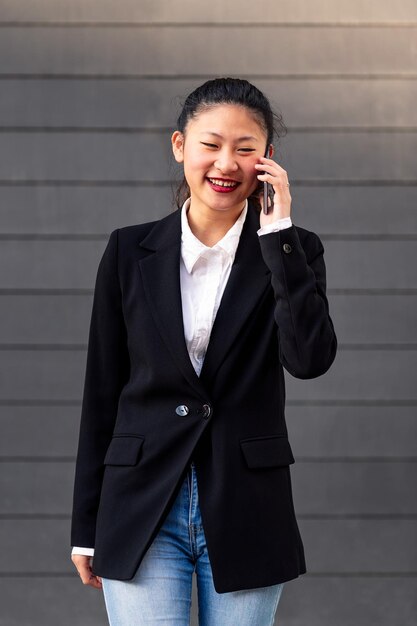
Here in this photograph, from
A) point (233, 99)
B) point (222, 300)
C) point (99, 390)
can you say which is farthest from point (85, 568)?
point (233, 99)

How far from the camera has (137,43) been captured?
4.01 m

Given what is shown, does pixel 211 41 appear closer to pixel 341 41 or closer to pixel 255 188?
pixel 341 41

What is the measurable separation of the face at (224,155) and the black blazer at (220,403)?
0.12m

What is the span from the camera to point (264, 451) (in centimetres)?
217

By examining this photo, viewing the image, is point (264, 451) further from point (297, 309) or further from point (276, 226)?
point (276, 226)

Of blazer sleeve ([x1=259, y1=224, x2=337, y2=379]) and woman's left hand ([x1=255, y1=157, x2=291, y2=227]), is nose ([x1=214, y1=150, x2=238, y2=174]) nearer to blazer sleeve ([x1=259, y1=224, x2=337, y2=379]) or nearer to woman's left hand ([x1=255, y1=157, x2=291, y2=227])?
woman's left hand ([x1=255, y1=157, x2=291, y2=227])

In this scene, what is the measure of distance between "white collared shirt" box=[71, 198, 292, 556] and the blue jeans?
0.63ft

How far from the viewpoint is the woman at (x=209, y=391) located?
7.03ft

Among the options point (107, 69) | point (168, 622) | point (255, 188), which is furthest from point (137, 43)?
point (168, 622)

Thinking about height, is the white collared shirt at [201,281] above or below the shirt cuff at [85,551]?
above

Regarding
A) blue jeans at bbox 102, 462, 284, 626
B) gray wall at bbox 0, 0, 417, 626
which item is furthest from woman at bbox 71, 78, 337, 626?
gray wall at bbox 0, 0, 417, 626

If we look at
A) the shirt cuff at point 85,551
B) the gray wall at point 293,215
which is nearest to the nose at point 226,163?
the shirt cuff at point 85,551

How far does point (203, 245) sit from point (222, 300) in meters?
0.15

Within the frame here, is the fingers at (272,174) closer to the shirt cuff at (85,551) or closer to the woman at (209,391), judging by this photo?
the woman at (209,391)
